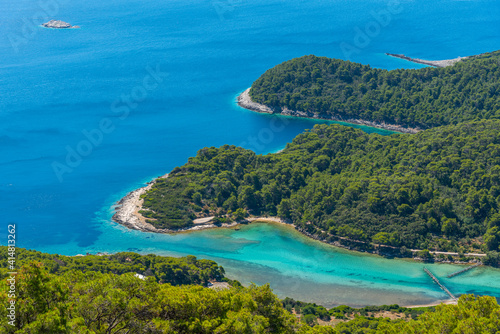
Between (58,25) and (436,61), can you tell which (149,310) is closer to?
(436,61)

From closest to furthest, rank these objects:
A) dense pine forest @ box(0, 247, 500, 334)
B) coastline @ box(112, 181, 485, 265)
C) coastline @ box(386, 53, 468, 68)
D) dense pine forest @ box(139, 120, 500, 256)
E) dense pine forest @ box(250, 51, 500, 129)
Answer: dense pine forest @ box(0, 247, 500, 334), coastline @ box(112, 181, 485, 265), dense pine forest @ box(139, 120, 500, 256), dense pine forest @ box(250, 51, 500, 129), coastline @ box(386, 53, 468, 68)

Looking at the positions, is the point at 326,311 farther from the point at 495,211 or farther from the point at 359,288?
the point at 495,211

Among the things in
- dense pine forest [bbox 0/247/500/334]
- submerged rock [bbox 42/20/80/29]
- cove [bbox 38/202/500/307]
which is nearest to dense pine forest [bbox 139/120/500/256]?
cove [bbox 38/202/500/307]

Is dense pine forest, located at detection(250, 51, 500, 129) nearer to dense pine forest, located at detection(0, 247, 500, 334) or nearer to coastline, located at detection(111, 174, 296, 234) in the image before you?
coastline, located at detection(111, 174, 296, 234)

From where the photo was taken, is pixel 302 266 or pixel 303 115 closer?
pixel 302 266

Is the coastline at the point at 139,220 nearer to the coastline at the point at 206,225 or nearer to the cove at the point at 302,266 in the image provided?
the coastline at the point at 206,225

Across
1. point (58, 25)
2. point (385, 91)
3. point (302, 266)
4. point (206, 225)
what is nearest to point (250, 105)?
point (385, 91)

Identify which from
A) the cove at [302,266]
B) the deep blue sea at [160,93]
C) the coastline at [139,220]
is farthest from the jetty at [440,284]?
the coastline at [139,220]
